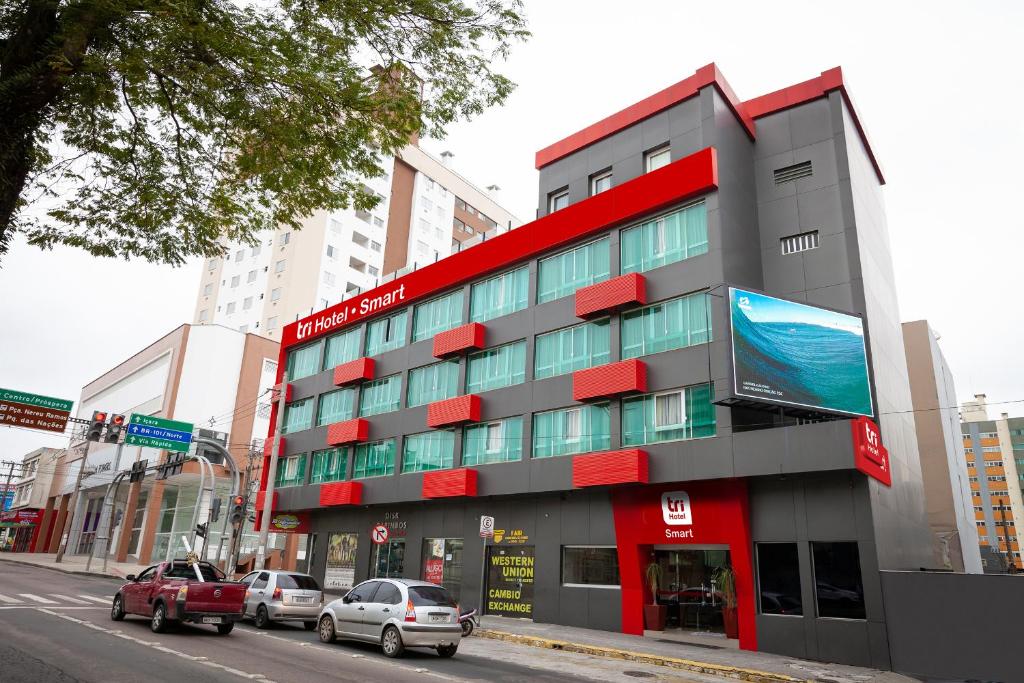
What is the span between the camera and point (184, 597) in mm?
15211

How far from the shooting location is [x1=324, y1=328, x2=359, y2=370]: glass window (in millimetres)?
37688

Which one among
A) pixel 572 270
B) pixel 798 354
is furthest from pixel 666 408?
pixel 572 270

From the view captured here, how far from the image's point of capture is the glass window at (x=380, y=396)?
111 ft

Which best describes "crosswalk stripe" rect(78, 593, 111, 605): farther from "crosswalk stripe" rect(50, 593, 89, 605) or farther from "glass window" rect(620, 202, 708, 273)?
"glass window" rect(620, 202, 708, 273)

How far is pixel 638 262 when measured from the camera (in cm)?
2502

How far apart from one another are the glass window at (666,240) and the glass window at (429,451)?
1090 centimetres

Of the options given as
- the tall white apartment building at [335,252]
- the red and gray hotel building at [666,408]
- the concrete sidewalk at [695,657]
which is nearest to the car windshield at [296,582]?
the concrete sidewalk at [695,657]

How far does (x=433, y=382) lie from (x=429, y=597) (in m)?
17.4

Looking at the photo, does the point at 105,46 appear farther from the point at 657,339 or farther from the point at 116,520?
the point at 116,520

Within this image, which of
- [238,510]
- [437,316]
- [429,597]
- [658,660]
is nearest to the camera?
[429,597]

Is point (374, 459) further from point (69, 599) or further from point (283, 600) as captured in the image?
point (283, 600)

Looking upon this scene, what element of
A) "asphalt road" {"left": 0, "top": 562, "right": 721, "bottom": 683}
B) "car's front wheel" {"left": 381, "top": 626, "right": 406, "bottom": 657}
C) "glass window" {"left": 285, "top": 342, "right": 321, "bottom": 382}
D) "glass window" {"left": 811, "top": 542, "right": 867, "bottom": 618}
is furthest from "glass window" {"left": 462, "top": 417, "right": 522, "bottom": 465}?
"glass window" {"left": 285, "top": 342, "right": 321, "bottom": 382}

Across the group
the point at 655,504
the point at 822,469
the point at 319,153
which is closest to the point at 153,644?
the point at 319,153

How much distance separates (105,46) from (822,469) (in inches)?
705
